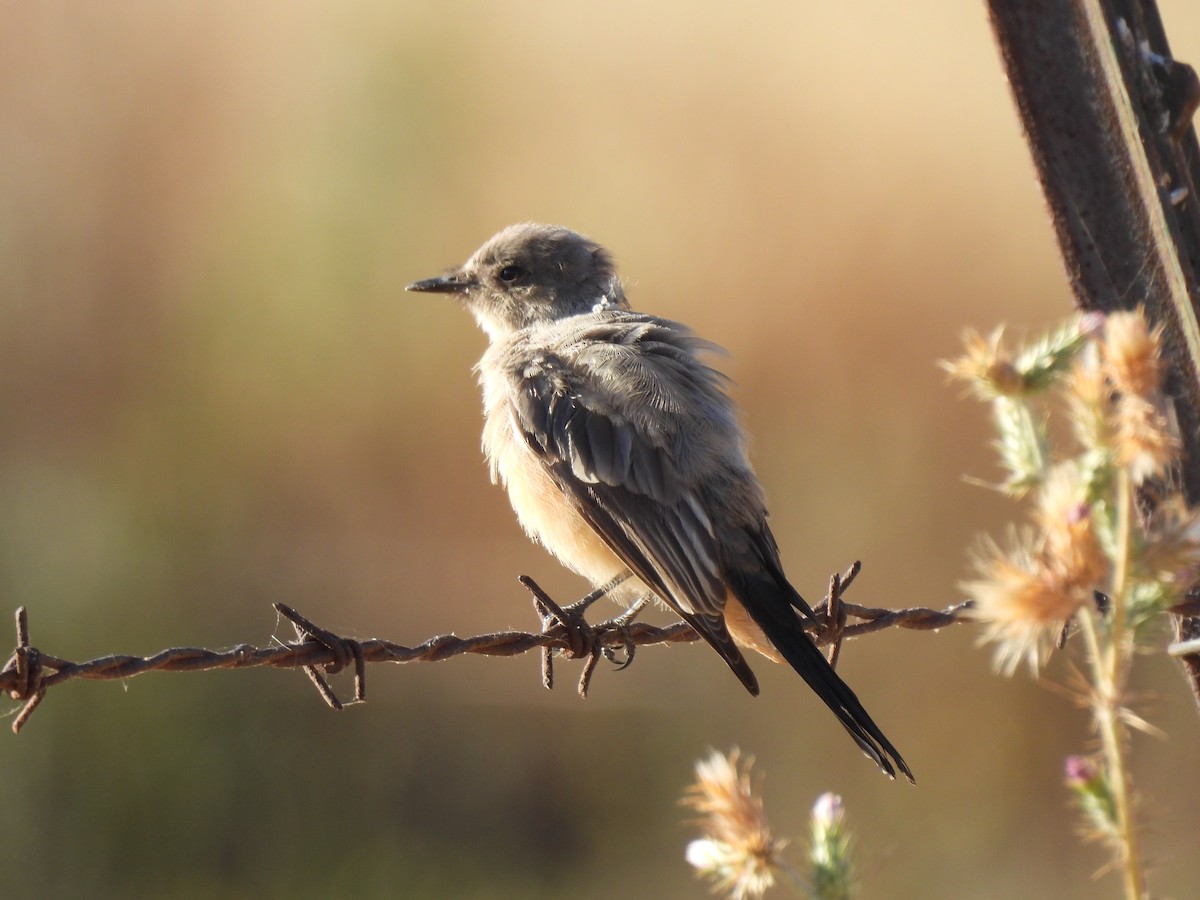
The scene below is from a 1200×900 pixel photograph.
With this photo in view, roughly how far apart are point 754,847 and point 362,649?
136 cm

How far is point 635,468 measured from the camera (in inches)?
151

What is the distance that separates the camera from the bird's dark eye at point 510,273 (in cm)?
542

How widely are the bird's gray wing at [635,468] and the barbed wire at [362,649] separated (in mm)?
155

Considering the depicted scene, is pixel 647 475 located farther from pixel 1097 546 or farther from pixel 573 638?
pixel 1097 546

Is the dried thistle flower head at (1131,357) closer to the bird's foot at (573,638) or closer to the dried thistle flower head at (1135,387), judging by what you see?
the dried thistle flower head at (1135,387)

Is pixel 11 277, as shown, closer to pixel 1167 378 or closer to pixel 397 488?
pixel 397 488

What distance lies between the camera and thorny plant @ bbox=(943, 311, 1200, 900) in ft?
4.46

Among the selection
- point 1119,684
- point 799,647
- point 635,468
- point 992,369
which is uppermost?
point 992,369

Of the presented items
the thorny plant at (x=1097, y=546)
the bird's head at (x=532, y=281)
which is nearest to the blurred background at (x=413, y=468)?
the bird's head at (x=532, y=281)

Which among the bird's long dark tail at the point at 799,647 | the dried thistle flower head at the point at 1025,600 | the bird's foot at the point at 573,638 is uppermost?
the dried thistle flower head at the point at 1025,600

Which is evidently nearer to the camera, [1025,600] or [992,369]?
[1025,600]

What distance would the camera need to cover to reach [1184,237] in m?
2.75

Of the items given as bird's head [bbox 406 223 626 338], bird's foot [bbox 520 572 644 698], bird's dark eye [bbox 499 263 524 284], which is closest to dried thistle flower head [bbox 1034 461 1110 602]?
bird's foot [bbox 520 572 644 698]

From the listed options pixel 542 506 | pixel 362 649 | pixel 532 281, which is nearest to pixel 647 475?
pixel 542 506
